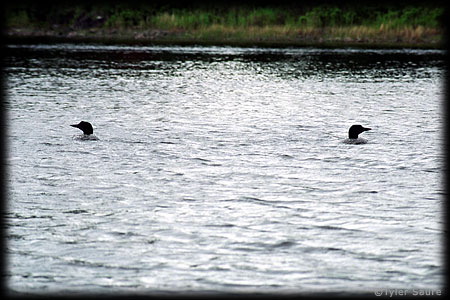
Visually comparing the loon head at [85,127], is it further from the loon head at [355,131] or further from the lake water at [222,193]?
the loon head at [355,131]

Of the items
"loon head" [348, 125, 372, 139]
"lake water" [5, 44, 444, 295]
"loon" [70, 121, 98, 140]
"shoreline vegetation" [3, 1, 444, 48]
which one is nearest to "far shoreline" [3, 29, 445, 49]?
"shoreline vegetation" [3, 1, 444, 48]

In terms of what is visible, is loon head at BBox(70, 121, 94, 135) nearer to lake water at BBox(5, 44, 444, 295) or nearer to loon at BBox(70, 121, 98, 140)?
loon at BBox(70, 121, 98, 140)

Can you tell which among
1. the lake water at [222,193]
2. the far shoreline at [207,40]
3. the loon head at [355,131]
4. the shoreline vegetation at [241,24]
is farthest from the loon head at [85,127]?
the shoreline vegetation at [241,24]

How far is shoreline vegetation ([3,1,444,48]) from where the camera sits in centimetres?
6556

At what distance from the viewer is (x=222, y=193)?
42.8 feet

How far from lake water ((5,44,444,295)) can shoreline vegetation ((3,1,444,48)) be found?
1479 inches

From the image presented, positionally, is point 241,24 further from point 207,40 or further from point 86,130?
point 86,130

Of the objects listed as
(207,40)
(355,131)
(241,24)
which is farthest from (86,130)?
(241,24)

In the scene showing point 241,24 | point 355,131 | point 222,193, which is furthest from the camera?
point 241,24

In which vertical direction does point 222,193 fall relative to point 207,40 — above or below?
above

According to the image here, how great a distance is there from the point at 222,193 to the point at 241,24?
56.6m

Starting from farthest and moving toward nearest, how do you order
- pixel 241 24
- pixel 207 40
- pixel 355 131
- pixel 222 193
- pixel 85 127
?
pixel 241 24 < pixel 207 40 < pixel 355 131 < pixel 85 127 < pixel 222 193

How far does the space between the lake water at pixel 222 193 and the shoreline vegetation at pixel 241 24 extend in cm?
3758

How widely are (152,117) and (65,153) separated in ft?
19.5
